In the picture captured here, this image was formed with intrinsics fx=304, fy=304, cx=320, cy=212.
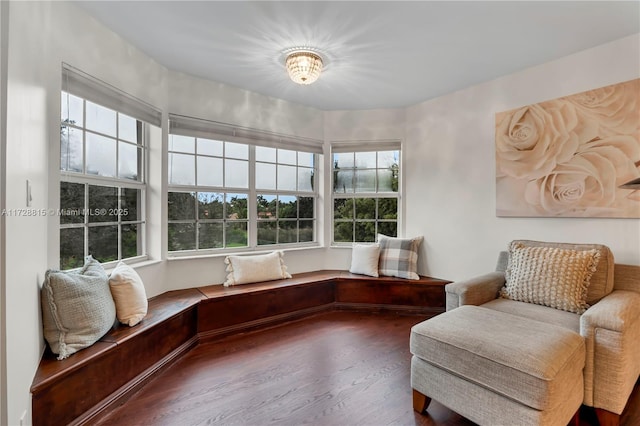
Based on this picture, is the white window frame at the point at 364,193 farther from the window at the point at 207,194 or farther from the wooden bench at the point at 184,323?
the window at the point at 207,194

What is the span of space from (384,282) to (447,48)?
2286 millimetres

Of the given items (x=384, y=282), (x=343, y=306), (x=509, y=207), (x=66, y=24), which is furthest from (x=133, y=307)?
(x=509, y=207)

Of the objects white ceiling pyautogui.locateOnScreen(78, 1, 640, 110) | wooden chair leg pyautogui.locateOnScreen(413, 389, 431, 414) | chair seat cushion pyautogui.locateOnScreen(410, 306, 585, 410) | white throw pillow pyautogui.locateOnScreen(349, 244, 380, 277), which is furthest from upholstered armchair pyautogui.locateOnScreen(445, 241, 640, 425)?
white ceiling pyautogui.locateOnScreen(78, 1, 640, 110)

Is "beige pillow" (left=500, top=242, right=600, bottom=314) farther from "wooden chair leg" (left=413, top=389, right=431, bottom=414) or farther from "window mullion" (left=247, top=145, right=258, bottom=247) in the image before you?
"window mullion" (left=247, top=145, right=258, bottom=247)

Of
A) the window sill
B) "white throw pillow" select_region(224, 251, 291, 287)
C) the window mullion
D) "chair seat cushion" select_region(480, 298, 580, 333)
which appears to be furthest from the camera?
the window mullion

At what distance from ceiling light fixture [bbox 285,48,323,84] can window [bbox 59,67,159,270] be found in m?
1.28

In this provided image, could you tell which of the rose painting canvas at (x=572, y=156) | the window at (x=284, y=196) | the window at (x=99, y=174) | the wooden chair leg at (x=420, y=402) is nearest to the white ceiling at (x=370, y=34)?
the rose painting canvas at (x=572, y=156)

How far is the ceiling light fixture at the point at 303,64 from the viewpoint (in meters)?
2.35

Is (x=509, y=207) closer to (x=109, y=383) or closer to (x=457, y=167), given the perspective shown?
(x=457, y=167)

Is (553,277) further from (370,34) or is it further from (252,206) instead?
(252,206)

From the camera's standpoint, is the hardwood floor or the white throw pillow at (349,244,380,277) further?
the white throw pillow at (349,244,380,277)

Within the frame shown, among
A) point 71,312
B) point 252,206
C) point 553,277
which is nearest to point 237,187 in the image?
point 252,206

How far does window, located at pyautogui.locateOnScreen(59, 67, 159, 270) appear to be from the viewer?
204 cm

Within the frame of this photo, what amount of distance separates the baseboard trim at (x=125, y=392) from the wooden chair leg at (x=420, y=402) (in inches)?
67.3
